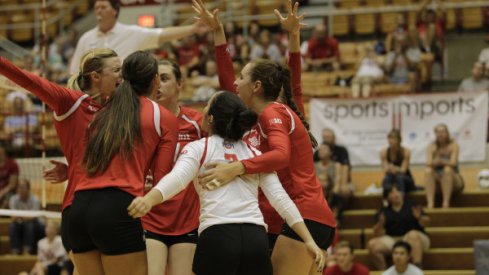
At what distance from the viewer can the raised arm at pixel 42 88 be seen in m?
4.91

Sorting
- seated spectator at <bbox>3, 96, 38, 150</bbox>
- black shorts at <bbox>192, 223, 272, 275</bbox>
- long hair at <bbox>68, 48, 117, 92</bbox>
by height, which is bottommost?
seated spectator at <bbox>3, 96, 38, 150</bbox>

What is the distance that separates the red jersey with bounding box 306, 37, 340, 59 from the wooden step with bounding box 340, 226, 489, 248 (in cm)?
459

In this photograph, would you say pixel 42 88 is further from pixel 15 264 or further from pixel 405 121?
A: pixel 405 121

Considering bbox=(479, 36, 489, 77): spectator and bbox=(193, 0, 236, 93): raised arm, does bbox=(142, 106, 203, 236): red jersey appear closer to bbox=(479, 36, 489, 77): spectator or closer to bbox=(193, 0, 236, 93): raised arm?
bbox=(193, 0, 236, 93): raised arm

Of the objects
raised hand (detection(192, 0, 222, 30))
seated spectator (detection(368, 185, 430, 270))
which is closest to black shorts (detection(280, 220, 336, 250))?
raised hand (detection(192, 0, 222, 30))

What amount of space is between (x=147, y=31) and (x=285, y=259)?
9.89 ft

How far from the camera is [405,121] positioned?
1402 centimetres

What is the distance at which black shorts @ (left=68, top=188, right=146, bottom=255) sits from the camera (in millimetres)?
4719

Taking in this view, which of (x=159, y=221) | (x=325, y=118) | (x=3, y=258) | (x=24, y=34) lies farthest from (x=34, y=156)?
(x=159, y=221)

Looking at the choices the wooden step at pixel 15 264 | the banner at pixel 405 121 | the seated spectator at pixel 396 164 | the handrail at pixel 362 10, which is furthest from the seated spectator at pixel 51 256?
the handrail at pixel 362 10

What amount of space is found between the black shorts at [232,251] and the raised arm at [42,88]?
1.10 meters

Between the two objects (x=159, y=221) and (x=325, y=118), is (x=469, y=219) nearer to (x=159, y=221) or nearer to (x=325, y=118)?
(x=325, y=118)

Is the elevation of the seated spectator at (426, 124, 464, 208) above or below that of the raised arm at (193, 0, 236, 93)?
below

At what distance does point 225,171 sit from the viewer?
489 cm
